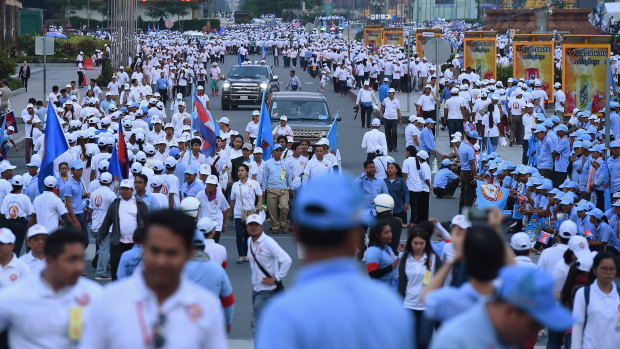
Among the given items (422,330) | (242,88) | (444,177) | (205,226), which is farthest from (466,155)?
(242,88)

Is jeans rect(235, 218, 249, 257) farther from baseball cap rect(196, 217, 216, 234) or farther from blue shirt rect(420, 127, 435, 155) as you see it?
blue shirt rect(420, 127, 435, 155)

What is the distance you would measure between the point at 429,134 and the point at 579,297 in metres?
13.7

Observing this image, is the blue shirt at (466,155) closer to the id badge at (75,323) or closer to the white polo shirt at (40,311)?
the white polo shirt at (40,311)

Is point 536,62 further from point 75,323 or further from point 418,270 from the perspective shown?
point 75,323

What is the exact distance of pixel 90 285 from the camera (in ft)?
18.4

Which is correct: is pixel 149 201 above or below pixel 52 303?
below

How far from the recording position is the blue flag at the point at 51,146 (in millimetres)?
15031

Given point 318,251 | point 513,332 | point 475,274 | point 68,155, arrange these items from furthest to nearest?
point 68,155 < point 475,274 < point 513,332 < point 318,251

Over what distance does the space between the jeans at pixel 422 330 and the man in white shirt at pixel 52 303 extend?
3.94m

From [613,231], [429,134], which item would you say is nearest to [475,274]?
[613,231]

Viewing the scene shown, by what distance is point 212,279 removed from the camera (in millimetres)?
7961

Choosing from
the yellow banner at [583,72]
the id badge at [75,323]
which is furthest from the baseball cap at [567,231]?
the yellow banner at [583,72]

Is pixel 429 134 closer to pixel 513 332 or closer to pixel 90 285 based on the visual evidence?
pixel 90 285

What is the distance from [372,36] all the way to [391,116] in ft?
133
